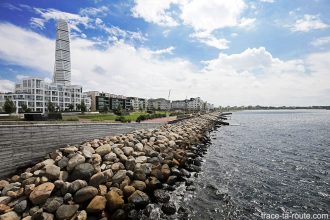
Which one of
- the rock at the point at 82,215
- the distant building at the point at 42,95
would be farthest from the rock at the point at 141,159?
the distant building at the point at 42,95

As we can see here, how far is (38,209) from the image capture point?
30.6ft

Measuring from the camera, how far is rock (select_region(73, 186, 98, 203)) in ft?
33.6

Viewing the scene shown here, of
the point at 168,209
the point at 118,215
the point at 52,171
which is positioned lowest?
the point at 168,209

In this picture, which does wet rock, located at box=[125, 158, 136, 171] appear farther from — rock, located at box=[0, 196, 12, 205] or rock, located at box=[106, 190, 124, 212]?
rock, located at box=[0, 196, 12, 205]

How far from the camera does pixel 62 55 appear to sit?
163m

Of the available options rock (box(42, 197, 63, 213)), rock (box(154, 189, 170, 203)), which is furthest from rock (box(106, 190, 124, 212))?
rock (box(154, 189, 170, 203))

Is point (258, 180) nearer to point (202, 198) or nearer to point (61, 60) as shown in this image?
point (202, 198)

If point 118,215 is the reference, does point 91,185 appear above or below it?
above

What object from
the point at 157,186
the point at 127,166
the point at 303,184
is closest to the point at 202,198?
the point at 157,186

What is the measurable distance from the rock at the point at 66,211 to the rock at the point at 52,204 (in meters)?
0.21

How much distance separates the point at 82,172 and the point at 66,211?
2418 millimetres

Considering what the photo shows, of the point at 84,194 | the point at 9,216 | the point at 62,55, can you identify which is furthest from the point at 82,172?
the point at 62,55

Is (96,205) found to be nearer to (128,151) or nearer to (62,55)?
(128,151)

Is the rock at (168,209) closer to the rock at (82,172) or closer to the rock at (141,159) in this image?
the rock at (82,172)
